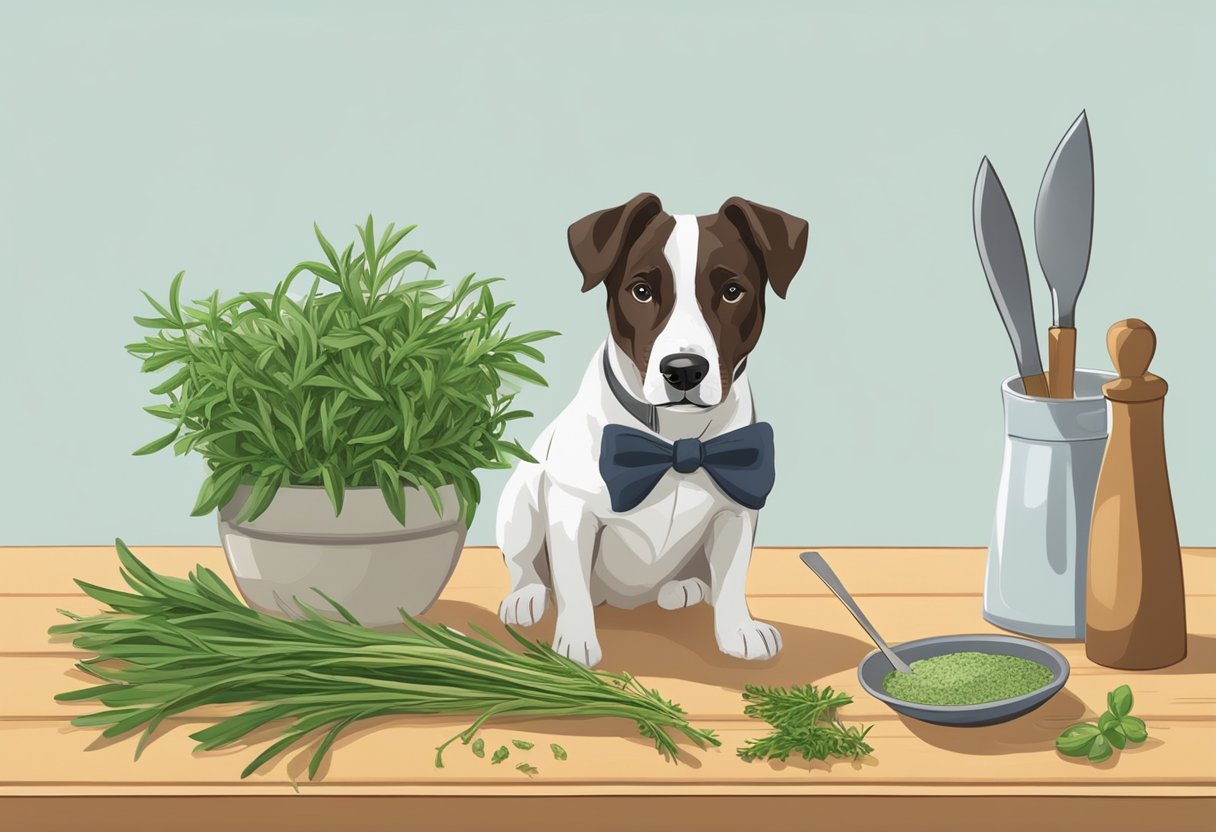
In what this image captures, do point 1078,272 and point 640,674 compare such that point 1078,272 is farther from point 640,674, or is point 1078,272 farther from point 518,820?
point 518,820

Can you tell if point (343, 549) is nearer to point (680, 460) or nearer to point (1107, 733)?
point (680, 460)

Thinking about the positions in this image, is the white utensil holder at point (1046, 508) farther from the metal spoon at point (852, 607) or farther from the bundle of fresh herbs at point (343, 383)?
the bundle of fresh herbs at point (343, 383)

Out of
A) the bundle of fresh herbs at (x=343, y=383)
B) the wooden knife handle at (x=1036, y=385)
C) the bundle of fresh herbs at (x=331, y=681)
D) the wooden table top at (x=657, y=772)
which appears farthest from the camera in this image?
the wooden knife handle at (x=1036, y=385)

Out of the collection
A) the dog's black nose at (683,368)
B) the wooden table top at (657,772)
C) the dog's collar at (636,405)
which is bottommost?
the wooden table top at (657,772)

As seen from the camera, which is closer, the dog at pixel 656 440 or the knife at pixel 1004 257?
the dog at pixel 656 440

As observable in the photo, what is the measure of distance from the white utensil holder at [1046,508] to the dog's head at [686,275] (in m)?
0.30

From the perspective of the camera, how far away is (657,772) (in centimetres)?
118

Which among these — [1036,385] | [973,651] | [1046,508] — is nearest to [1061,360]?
[1036,385]

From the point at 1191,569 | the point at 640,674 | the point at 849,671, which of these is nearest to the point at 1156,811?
the point at 849,671

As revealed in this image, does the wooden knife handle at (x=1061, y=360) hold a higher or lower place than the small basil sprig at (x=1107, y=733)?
higher

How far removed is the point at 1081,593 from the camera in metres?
1.45

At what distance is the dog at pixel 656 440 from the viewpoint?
133 cm

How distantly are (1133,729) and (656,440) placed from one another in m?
0.50

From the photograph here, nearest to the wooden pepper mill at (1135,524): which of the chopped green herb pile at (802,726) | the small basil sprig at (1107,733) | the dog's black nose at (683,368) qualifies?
the small basil sprig at (1107,733)
